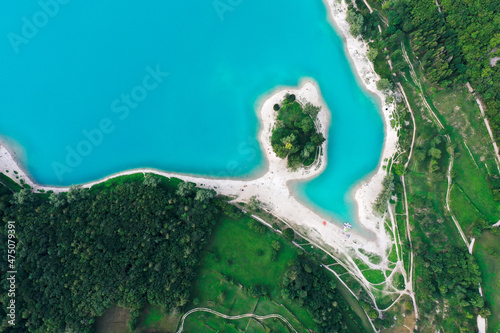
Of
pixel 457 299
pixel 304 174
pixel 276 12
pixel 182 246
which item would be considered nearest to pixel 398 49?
pixel 276 12

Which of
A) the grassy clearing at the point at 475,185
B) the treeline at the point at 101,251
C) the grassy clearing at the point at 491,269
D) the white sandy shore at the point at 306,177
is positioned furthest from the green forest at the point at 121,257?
the grassy clearing at the point at 475,185

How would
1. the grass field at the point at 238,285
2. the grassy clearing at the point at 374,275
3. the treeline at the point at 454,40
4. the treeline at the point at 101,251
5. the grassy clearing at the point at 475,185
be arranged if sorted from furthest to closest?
the grassy clearing at the point at 374,275 → the grassy clearing at the point at 475,185 → the treeline at the point at 454,40 → the grass field at the point at 238,285 → the treeline at the point at 101,251

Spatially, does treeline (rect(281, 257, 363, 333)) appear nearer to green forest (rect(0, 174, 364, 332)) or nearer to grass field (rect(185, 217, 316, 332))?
green forest (rect(0, 174, 364, 332))

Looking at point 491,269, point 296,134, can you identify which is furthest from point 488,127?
point 296,134

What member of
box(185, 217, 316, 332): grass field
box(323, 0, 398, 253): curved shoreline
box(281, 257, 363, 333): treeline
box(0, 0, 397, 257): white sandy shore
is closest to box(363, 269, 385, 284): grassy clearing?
box(0, 0, 397, 257): white sandy shore

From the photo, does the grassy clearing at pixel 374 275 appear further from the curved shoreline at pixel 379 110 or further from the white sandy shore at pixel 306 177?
the curved shoreline at pixel 379 110

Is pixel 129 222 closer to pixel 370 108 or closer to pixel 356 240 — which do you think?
pixel 356 240

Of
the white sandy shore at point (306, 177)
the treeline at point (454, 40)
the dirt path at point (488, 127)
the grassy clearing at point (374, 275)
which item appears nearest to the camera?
the treeline at point (454, 40)
